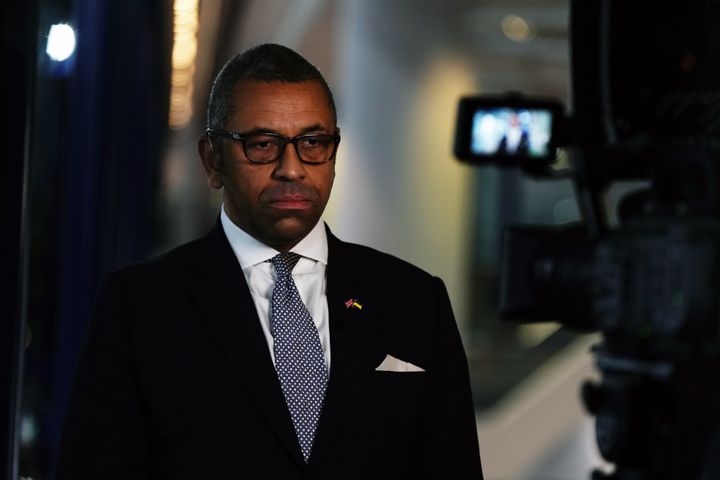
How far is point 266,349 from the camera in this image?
7.72ft

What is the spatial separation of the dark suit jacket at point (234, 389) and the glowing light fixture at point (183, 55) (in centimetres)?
582

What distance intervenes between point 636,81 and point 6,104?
54.4 inches

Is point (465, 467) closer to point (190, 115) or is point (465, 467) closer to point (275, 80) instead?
point (275, 80)

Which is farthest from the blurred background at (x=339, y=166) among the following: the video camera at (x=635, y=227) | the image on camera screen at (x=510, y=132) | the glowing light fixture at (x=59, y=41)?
the video camera at (x=635, y=227)

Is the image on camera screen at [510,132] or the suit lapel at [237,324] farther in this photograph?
the image on camera screen at [510,132]

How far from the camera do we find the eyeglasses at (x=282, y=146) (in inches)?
90.9

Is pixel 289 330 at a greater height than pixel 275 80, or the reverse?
pixel 275 80

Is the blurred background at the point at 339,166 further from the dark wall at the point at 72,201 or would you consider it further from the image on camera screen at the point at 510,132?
the image on camera screen at the point at 510,132

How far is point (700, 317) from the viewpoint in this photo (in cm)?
203

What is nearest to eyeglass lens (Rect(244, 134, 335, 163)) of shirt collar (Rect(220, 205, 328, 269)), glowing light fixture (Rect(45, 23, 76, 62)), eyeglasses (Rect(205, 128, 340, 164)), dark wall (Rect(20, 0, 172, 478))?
eyeglasses (Rect(205, 128, 340, 164))

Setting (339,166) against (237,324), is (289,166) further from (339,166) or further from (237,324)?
(339,166)

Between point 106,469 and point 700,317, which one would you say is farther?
point 106,469

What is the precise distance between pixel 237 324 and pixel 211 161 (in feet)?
0.89

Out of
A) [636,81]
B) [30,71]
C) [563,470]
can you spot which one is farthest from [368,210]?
[636,81]
